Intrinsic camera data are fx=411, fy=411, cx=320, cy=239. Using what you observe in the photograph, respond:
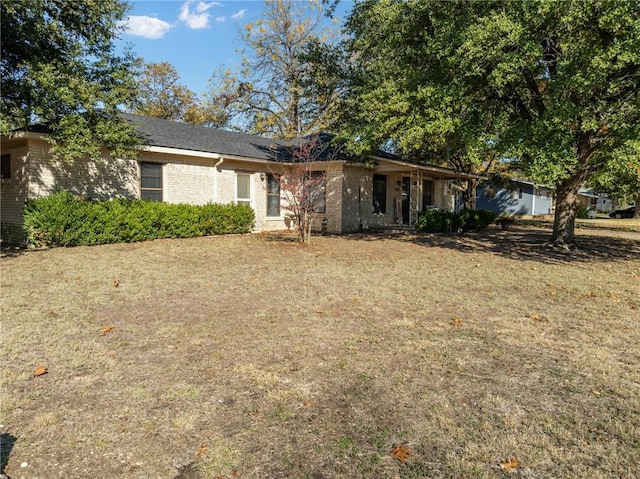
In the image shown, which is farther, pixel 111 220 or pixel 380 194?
pixel 380 194

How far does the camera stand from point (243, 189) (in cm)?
1631

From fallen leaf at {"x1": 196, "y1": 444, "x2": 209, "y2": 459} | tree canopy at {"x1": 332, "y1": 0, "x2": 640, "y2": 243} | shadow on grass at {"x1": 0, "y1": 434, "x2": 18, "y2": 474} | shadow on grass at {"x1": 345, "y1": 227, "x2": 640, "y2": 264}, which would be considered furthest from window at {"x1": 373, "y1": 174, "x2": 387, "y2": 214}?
shadow on grass at {"x1": 0, "y1": 434, "x2": 18, "y2": 474}

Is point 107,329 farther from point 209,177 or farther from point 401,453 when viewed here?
point 209,177

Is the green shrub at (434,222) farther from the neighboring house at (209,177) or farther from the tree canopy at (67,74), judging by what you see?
the tree canopy at (67,74)

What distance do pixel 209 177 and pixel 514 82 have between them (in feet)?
33.9

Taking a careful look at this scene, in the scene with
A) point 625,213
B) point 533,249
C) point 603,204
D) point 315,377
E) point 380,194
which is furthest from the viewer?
point 603,204

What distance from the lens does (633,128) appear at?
8508 millimetres

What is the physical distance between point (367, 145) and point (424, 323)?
818 cm

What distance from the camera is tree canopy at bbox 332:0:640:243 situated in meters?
8.80

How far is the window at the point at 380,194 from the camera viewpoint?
59.8ft

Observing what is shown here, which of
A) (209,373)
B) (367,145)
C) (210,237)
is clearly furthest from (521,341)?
(210,237)

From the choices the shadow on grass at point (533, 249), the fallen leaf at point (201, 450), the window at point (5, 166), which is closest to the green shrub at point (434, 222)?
the shadow on grass at point (533, 249)

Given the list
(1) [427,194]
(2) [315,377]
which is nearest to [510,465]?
(2) [315,377]

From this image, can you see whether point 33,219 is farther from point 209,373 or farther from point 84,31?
point 209,373
